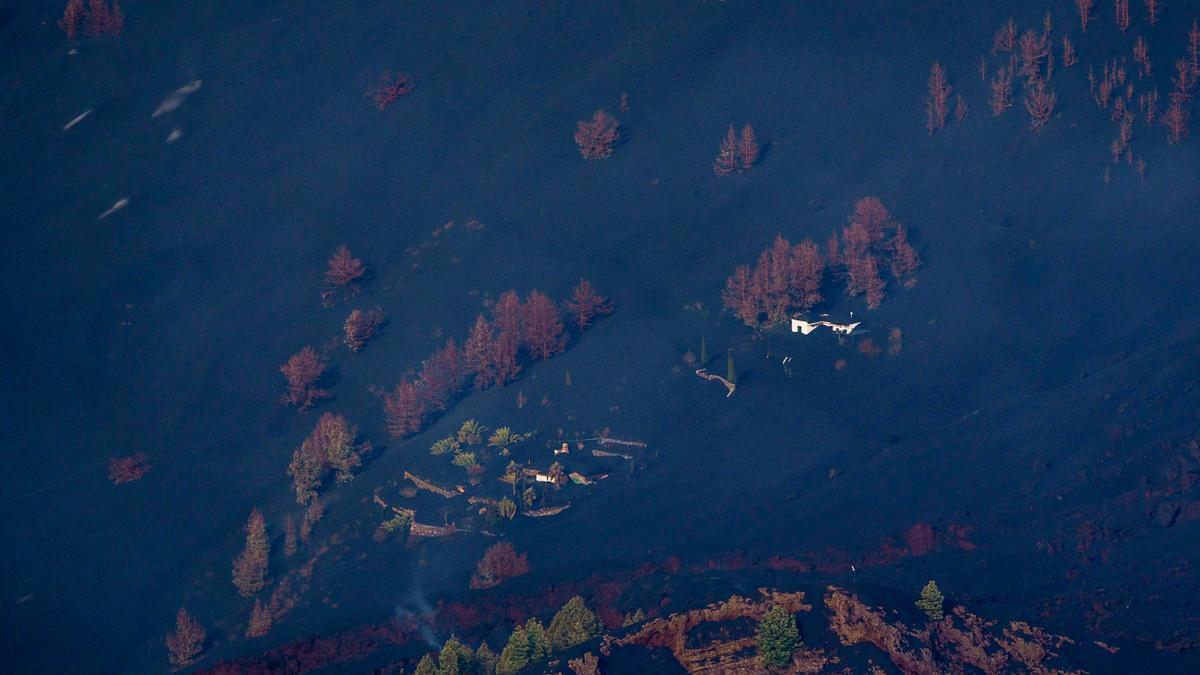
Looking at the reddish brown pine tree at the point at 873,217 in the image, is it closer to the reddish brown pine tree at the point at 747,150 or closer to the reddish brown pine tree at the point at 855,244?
the reddish brown pine tree at the point at 855,244

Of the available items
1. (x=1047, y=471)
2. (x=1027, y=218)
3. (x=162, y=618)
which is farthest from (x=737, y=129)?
(x=162, y=618)

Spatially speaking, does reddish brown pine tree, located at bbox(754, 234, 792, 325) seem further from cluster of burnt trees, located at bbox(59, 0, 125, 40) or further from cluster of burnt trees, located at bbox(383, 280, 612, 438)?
cluster of burnt trees, located at bbox(59, 0, 125, 40)

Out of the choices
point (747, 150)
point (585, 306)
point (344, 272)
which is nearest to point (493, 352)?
point (585, 306)

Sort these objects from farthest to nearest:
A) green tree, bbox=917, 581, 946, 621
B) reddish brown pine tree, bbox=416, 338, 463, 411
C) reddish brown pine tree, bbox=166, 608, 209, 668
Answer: reddish brown pine tree, bbox=416, 338, 463, 411, reddish brown pine tree, bbox=166, 608, 209, 668, green tree, bbox=917, 581, 946, 621

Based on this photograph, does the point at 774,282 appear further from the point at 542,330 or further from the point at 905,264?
the point at 542,330

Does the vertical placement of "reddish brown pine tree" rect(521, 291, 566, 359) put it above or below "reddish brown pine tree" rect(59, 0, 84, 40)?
below

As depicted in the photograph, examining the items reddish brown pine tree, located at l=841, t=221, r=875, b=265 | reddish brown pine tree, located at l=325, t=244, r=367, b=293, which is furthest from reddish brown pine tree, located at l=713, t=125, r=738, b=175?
reddish brown pine tree, located at l=325, t=244, r=367, b=293

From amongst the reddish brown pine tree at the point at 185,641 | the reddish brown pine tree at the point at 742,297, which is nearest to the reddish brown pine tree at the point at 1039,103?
the reddish brown pine tree at the point at 742,297
